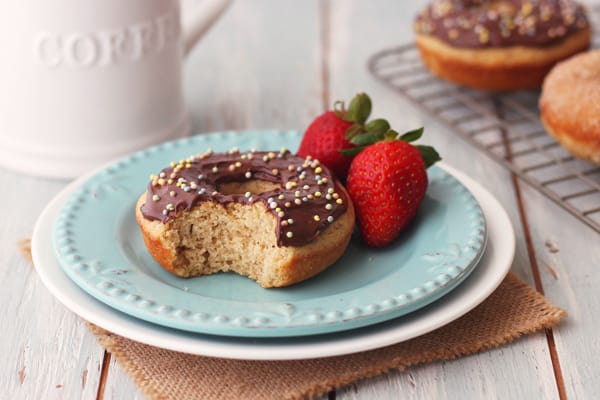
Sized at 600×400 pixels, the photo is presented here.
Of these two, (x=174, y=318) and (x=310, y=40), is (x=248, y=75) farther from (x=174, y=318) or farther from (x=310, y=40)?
(x=174, y=318)

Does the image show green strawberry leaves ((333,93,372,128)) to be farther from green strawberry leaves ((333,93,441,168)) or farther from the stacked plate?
the stacked plate

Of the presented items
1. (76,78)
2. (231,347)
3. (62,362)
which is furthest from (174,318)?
(76,78)

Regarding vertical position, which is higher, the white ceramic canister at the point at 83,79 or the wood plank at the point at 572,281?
the white ceramic canister at the point at 83,79

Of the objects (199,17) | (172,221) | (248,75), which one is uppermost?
(199,17)

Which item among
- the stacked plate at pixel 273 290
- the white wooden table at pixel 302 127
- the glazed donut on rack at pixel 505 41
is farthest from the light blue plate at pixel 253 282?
the glazed donut on rack at pixel 505 41

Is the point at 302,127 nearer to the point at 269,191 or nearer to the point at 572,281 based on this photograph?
the point at 269,191

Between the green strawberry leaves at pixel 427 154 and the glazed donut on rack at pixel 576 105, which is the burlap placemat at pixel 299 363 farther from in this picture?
the glazed donut on rack at pixel 576 105
